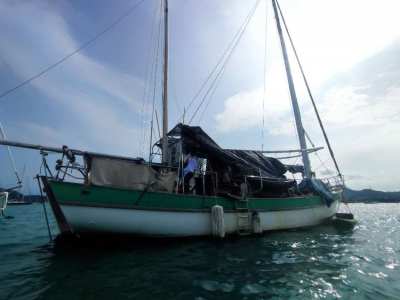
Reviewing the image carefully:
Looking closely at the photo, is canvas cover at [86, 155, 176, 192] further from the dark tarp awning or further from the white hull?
the dark tarp awning

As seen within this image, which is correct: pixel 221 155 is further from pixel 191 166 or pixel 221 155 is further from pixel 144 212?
pixel 144 212

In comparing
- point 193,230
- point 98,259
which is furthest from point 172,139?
point 98,259

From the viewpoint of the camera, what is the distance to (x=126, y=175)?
9305 mm

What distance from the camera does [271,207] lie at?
12.3 m

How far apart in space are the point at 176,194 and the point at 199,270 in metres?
3.72

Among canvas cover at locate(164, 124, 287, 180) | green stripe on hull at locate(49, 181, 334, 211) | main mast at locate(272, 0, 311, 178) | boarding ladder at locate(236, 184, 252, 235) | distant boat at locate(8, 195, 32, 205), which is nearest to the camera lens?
green stripe on hull at locate(49, 181, 334, 211)

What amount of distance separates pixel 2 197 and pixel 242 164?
2459 centimetres

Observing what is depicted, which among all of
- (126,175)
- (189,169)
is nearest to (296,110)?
(189,169)

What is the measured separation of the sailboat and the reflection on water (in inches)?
36.1

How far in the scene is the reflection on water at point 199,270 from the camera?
16.1 ft

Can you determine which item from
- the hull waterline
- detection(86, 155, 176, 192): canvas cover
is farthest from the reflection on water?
detection(86, 155, 176, 192): canvas cover

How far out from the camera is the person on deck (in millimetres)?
11133

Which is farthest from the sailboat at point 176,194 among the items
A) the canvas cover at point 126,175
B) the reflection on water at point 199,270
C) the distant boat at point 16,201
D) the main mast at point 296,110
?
the distant boat at point 16,201

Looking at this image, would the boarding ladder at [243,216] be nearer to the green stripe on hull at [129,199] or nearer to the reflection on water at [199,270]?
the green stripe on hull at [129,199]
